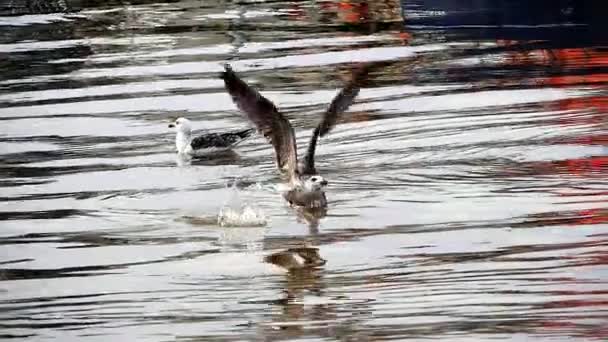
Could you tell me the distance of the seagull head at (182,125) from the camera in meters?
16.3

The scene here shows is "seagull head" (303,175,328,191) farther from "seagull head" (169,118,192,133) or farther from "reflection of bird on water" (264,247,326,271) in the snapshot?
"seagull head" (169,118,192,133)

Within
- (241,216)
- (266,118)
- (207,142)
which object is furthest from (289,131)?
(207,142)

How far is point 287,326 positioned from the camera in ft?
31.8

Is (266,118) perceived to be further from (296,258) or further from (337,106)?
(296,258)

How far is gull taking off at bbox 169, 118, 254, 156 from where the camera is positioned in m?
16.0

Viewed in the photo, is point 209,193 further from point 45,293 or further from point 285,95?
point 285,95

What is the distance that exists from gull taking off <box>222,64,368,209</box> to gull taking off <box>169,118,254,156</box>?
2.07 meters

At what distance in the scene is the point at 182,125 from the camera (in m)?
16.5

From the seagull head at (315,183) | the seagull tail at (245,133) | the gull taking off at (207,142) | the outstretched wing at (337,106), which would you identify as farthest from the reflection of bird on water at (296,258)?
the seagull tail at (245,133)

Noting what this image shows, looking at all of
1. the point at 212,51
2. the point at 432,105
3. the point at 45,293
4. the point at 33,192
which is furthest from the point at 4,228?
the point at 212,51

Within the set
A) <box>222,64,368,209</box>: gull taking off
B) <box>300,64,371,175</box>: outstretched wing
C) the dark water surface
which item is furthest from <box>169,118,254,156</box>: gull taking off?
<box>300,64,371,175</box>: outstretched wing

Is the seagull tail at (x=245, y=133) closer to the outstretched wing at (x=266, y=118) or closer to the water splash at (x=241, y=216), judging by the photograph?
the outstretched wing at (x=266, y=118)

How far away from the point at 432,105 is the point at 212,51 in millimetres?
6021

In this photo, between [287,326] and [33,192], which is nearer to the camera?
[287,326]
